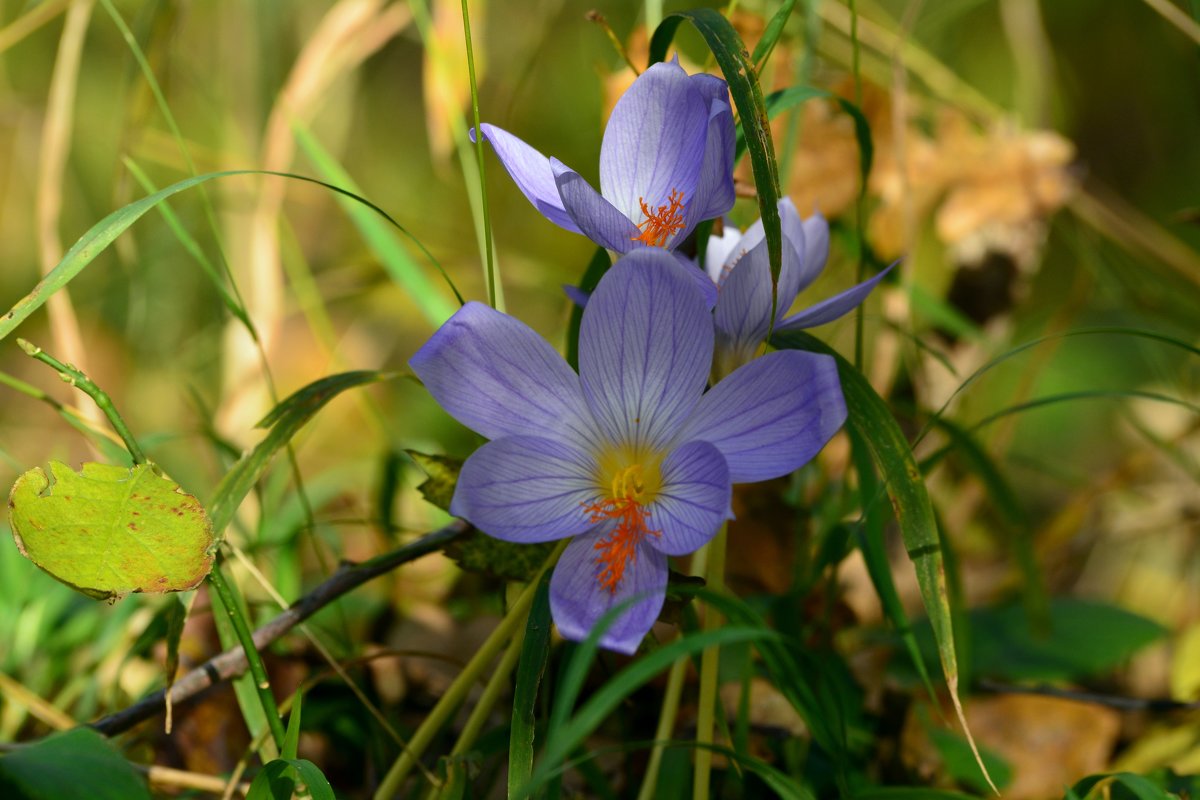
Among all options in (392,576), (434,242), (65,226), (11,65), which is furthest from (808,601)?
(11,65)

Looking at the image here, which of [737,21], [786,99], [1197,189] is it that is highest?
[1197,189]

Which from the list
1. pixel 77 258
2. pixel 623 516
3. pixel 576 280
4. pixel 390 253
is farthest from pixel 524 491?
pixel 576 280

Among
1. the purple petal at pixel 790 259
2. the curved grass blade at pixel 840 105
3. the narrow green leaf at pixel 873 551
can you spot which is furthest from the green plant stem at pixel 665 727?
the curved grass blade at pixel 840 105

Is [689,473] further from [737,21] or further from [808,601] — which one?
[737,21]

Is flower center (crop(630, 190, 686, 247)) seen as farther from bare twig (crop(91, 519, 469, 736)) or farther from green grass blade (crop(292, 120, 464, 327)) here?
Result: green grass blade (crop(292, 120, 464, 327))

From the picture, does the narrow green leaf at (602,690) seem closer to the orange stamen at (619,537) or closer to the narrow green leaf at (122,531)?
the orange stamen at (619,537)

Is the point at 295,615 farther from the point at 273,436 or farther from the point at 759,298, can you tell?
the point at 759,298
